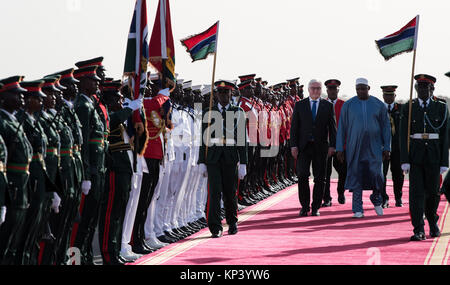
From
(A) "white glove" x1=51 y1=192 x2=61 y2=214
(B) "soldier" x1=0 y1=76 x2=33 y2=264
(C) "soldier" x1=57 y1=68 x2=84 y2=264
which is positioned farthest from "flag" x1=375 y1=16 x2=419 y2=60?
(B) "soldier" x1=0 y1=76 x2=33 y2=264

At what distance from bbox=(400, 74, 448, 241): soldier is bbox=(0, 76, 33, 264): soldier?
18.9 ft

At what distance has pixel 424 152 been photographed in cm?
1059

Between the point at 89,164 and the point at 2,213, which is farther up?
the point at 89,164

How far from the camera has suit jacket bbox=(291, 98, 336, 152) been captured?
1362cm

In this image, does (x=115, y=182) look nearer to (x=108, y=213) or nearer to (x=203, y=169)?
(x=108, y=213)

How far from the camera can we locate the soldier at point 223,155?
36.2ft

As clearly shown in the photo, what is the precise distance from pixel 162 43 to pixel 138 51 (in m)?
1.29

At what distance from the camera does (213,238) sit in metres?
11.0

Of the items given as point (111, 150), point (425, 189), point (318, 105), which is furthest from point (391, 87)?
point (111, 150)

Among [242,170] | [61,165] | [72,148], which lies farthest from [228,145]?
[61,165]

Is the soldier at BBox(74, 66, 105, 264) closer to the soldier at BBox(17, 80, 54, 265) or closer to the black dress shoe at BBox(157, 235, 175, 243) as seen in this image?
the soldier at BBox(17, 80, 54, 265)

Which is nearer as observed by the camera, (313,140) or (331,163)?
(313,140)

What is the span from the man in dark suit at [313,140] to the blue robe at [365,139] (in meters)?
0.41

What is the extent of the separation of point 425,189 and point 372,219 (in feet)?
8.09
